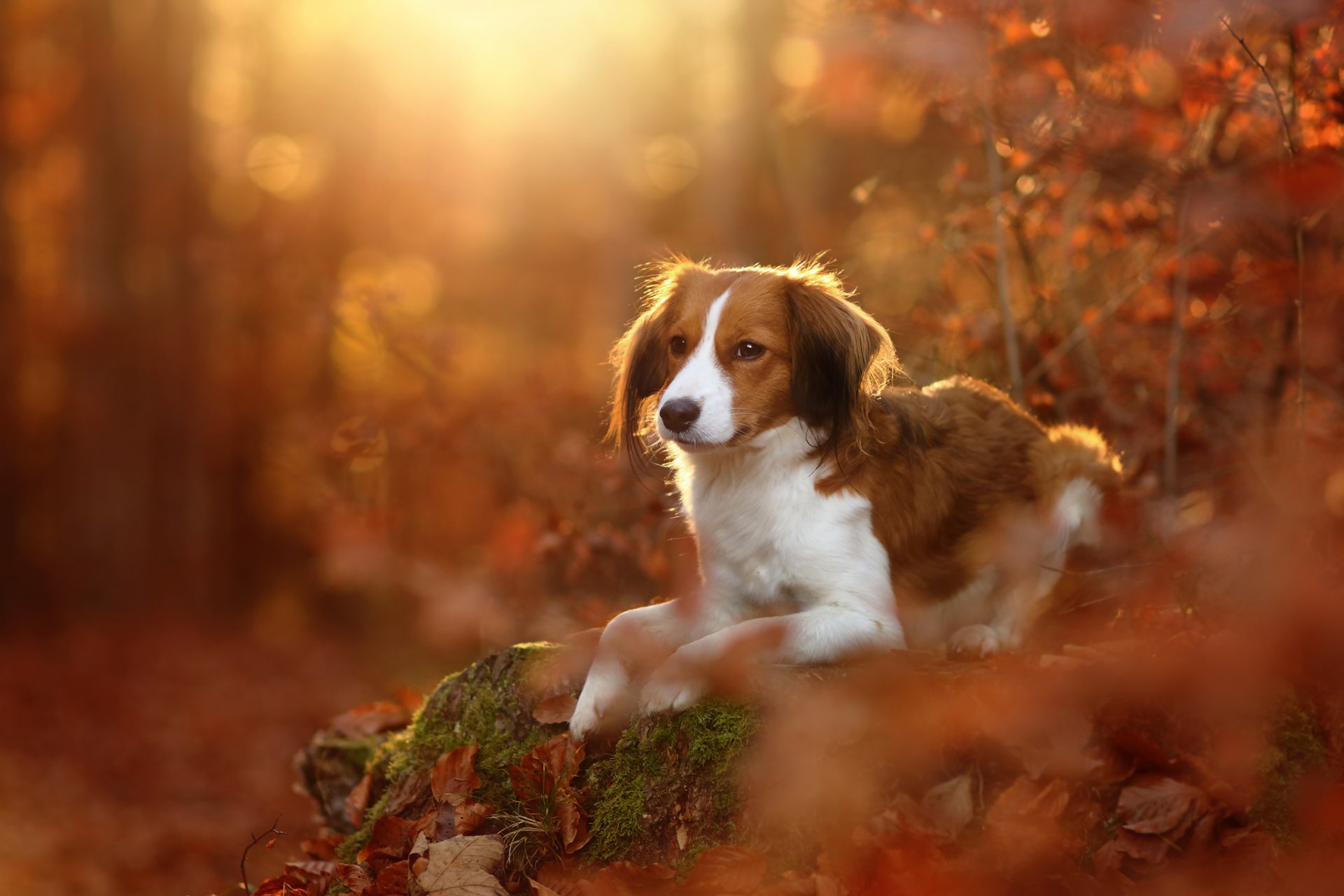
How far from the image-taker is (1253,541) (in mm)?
3453

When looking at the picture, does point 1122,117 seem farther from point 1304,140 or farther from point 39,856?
point 39,856

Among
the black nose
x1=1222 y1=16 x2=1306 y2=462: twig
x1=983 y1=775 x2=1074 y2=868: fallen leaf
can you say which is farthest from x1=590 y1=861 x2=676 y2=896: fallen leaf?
x1=1222 y1=16 x2=1306 y2=462: twig

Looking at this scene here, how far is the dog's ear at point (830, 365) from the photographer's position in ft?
13.7

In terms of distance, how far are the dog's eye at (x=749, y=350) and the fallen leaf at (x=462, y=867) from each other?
72.0 inches

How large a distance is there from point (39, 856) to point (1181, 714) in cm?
931

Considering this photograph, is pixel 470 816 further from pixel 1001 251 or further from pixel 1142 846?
pixel 1001 251

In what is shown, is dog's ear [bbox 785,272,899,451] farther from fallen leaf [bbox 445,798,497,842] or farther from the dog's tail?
fallen leaf [bbox 445,798,497,842]

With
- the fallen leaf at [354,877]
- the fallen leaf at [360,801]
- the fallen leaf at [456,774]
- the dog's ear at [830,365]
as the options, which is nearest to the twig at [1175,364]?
the dog's ear at [830,365]

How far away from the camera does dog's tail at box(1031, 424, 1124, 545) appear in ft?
15.6

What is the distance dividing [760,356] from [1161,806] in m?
1.94

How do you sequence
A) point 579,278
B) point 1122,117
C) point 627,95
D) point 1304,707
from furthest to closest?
1. point 579,278
2. point 627,95
3. point 1122,117
4. point 1304,707

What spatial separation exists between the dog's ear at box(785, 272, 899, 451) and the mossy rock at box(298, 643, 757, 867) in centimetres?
115

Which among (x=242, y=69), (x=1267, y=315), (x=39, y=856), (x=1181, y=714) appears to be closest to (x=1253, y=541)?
(x=1181, y=714)

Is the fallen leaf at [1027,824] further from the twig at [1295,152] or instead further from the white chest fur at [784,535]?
the twig at [1295,152]
